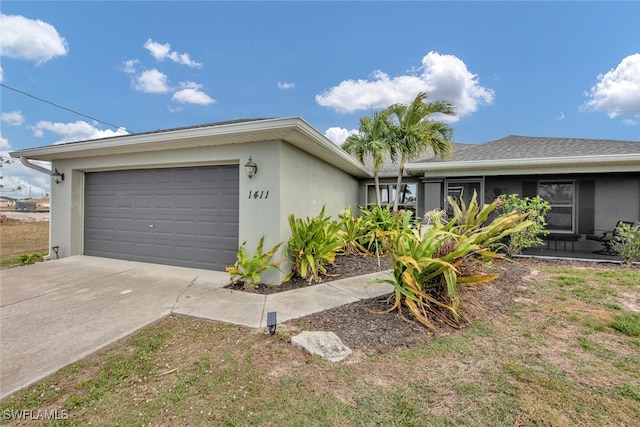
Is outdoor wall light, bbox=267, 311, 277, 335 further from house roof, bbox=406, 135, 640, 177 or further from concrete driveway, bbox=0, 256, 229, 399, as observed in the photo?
house roof, bbox=406, 135, 640, 177

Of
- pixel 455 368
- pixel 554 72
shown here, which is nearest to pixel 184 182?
pixel 455 368

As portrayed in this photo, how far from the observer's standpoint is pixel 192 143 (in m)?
5.17

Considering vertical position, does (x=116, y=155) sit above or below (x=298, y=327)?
above

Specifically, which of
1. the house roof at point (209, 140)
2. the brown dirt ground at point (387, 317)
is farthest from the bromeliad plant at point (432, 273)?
the house roof at point (209, 140)

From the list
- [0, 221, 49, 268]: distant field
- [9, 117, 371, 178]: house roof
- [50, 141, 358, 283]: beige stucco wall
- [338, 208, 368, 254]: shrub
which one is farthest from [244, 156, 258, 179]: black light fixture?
[0, 221, 49, 268]: distant field

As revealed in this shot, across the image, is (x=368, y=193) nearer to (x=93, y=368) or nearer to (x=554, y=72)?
(x=554, y=72)

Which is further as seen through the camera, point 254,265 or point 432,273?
point 254,265

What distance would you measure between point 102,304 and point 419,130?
9257 millimetres

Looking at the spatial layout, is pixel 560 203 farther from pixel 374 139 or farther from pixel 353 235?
pixel 353 235

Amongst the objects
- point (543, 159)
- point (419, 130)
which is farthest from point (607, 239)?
point (419, 130)

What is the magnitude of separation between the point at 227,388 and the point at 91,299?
333cm

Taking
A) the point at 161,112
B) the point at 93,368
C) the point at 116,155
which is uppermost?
the point at 161,112

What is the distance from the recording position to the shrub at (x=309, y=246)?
4.91 m

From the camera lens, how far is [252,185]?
494 cm
